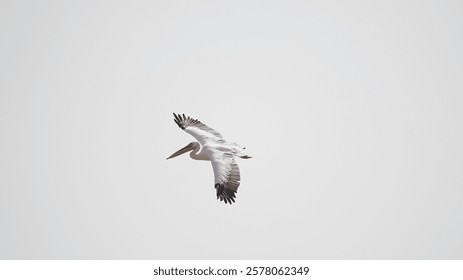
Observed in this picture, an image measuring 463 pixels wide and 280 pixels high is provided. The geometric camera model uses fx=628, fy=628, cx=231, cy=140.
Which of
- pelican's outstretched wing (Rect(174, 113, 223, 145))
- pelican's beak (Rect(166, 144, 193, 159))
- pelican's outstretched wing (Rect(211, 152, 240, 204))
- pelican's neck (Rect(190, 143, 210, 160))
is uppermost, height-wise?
pelican's outstretched wing (Rect(174, 113, 223, 145))

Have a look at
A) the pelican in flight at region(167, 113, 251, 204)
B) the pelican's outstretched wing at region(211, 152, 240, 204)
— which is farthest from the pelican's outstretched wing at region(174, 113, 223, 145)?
the pelican's outstretched wing at region(211, 152, 240, 204)

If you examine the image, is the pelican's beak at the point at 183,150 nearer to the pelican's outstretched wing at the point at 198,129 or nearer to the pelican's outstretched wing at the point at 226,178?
the pelican's outstretched wing at the point at 198,129

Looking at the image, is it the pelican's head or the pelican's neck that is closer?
the pelican's neck

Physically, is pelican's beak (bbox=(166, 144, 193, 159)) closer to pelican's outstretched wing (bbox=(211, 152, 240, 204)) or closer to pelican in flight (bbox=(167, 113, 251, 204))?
pelican in flight (bbox=(167, 113, 251, 204))

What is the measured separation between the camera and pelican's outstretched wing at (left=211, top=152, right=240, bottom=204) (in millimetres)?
19172

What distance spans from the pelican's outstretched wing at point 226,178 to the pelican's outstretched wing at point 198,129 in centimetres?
209

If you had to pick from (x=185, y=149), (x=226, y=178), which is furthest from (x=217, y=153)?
(x=185, y=149)

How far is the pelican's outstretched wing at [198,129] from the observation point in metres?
22.1

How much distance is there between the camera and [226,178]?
63.6 ft

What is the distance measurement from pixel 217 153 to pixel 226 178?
145 centimetres

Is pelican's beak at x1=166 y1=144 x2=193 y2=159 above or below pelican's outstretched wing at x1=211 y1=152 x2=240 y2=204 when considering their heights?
above

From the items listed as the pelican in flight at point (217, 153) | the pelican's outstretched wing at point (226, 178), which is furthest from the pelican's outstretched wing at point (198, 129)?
the pelican's outstretched wing at point (226, 178)
